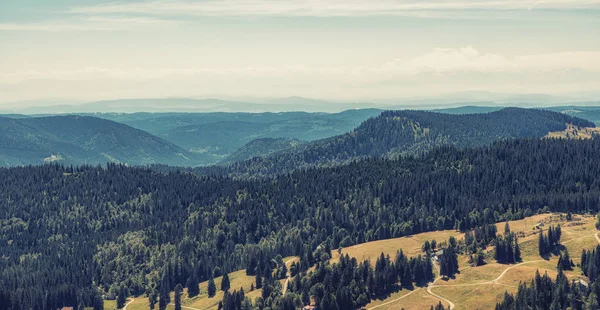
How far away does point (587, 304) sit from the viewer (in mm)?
199875

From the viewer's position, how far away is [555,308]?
200 meters

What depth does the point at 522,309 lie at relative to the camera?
19988cm

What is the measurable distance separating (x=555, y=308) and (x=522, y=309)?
9.68 metres

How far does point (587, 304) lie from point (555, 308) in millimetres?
9452

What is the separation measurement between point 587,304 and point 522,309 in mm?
19107
